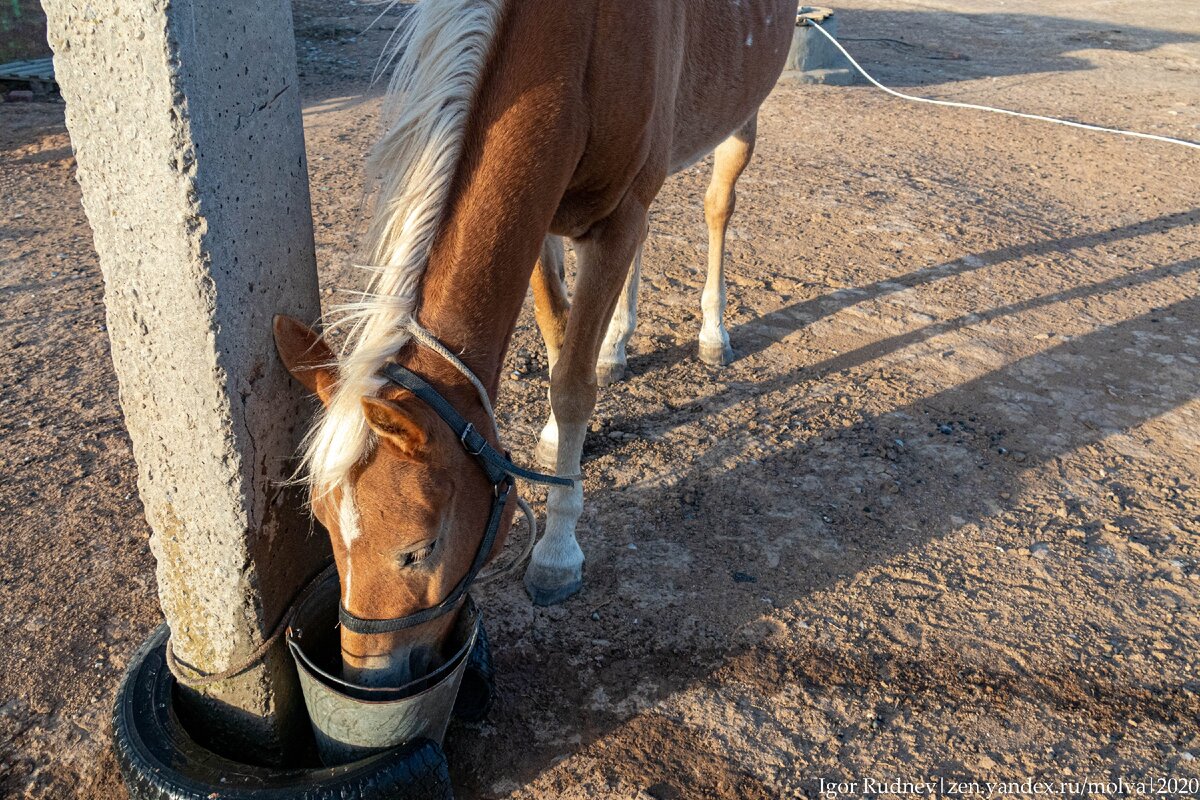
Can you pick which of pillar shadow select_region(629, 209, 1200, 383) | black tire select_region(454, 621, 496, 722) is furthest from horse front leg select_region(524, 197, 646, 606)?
pillar shadow select_region(629, 209, 1200, 383)

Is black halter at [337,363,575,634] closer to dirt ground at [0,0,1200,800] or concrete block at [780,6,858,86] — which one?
dirt ground at [0,0,1200,800]

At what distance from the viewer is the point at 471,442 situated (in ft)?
5.77

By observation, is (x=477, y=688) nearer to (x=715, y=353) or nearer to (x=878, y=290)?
(x=715, y=353)

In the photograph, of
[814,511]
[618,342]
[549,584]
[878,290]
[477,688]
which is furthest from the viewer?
[878,290]

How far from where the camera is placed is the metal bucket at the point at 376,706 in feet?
5.82

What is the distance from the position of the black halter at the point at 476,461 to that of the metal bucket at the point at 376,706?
0.13 meters

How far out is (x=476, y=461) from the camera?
1.81m

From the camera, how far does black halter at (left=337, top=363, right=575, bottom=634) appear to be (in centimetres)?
169

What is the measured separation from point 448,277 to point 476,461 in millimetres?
378

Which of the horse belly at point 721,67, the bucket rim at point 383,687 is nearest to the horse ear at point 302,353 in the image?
the bucket rim at point 383,687

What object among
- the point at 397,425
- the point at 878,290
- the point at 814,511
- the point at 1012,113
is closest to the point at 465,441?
the point at 397,425

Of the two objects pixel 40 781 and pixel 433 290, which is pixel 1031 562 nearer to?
pixel 433 290

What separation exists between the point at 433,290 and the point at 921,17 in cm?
1160

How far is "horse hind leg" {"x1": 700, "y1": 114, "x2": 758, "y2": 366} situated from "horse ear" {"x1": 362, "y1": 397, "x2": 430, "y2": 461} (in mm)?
2384
